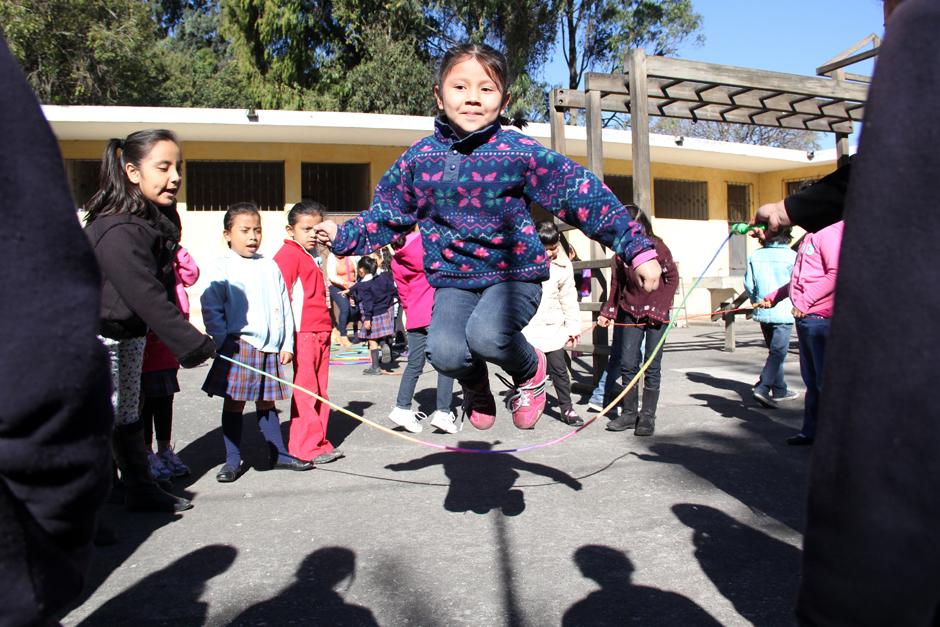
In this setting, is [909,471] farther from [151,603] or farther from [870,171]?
[151,603]

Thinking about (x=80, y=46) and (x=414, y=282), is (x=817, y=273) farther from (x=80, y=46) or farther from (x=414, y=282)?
(x=80, y=46)

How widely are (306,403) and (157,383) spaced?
3.58ft

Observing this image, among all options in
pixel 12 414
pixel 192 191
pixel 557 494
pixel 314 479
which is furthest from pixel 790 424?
pixel 192 191

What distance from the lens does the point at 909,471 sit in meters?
1.05

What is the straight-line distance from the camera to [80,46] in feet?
68.2

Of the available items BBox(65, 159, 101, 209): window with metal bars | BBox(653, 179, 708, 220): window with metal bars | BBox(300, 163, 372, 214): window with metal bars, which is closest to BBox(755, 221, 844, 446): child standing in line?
BBox(300, 163, 372, 214): window with metal bars

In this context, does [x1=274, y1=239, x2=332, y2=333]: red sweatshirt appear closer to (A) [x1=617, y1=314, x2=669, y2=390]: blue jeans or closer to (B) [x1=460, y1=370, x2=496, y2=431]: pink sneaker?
(B) [x1=460, y1=370, x2=496, y2=431]: pink sneaker

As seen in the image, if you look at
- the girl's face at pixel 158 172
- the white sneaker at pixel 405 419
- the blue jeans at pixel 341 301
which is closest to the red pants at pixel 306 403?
the white sneaker at pixel 405 419

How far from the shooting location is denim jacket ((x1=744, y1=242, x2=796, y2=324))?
8.09 metres

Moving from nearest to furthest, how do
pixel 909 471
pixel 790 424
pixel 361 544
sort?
pixel 909 471 < pixel 361 544 < pixel 790 424

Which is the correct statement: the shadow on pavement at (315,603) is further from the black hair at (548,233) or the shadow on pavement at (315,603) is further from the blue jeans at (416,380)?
the black hair at (548,233)

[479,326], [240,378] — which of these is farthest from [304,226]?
[479,326]

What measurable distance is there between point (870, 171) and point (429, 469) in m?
5.03

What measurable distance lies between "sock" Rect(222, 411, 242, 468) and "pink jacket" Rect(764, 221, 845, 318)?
4.29m
